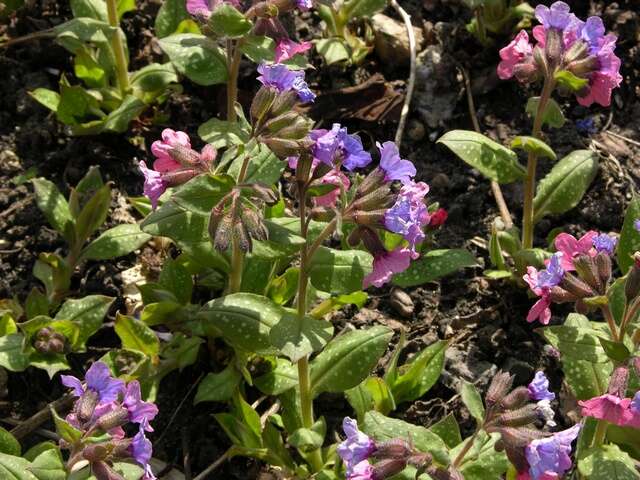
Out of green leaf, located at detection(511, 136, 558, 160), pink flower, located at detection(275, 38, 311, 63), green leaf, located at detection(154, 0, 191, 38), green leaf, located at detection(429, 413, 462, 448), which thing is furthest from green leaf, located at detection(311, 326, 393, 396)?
green leaf, located at detection(154, 0, 191, 38)

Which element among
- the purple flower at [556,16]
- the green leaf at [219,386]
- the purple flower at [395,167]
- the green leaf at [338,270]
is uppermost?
the purple flower at [556,16]

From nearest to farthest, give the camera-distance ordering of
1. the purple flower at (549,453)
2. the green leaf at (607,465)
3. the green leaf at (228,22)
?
the purple flower at (549,453) → the green leaf at (607,465) → the green leaf at (228,22)

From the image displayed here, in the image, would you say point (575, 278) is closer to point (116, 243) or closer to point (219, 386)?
point (219, 386)

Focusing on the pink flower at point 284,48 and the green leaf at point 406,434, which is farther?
the pink flower at point 284,48

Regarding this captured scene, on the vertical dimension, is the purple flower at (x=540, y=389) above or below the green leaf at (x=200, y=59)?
below

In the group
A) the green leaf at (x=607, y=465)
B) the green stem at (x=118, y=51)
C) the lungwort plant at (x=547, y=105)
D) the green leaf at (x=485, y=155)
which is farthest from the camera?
the green stem at (x=118, y=51)

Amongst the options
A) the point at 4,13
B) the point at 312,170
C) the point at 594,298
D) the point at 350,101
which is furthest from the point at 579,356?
the point at 4,13

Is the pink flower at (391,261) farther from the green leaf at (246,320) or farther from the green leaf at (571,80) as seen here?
the green leaf at (571,80)

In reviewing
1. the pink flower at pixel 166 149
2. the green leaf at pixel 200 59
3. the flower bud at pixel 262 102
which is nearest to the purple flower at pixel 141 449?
the pink flower at pixel 166 149
